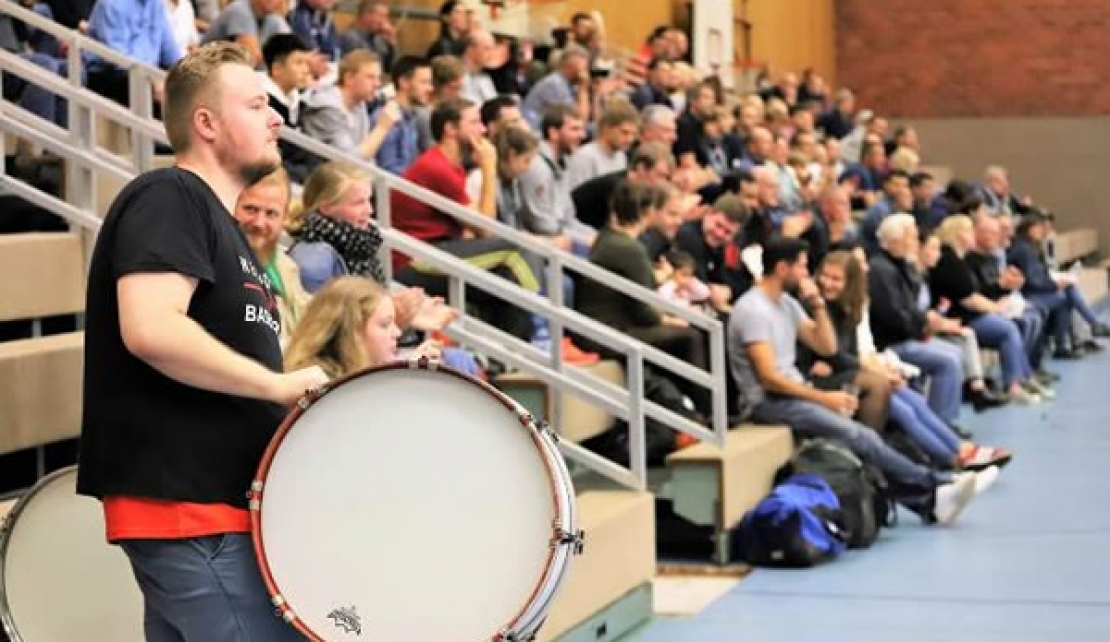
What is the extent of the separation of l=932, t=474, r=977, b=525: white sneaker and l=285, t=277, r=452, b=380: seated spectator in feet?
17.7

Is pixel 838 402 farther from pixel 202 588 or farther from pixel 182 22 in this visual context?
pixel 202 588

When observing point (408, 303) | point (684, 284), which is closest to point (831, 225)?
point (684, 284)

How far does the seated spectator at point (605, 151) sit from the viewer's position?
40.3ft

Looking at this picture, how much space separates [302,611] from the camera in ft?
11.1

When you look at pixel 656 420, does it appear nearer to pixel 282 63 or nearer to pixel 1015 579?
pixel 1015 579

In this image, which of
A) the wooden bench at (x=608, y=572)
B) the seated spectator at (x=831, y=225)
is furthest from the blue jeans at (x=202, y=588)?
the seated spectator at (x=831, y=225)

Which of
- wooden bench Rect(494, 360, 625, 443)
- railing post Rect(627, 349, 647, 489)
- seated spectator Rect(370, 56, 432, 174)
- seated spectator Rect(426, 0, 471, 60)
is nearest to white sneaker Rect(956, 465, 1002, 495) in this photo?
wooden bench Rect(494, 360, 625, 443)

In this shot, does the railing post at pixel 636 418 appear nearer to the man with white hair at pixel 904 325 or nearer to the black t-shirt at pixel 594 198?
the black t-shirt at pixel 594 198

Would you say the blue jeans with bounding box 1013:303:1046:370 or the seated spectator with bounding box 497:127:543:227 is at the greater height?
the seated spectator with bounding box 497:127:543:227

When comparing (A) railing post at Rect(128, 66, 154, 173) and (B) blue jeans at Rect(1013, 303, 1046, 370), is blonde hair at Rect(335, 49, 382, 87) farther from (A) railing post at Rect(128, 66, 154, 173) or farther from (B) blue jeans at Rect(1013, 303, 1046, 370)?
(B) blue jeans at Rect(1013, 303, 1046, 370)

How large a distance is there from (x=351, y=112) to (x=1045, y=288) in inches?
345

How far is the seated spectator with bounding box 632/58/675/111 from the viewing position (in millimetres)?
16578

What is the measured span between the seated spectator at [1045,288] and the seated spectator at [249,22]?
8.85m

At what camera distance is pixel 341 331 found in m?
4.46
